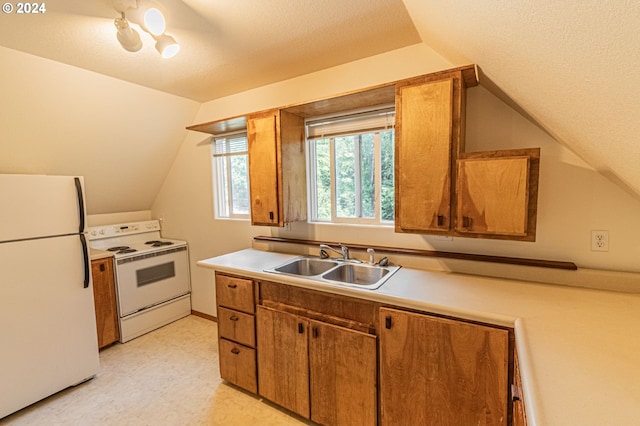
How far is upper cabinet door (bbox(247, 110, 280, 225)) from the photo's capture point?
6.98 feet

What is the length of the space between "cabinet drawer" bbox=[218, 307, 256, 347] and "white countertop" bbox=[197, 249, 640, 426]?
347 mm

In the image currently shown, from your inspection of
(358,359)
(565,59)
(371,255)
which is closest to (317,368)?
(358,359)

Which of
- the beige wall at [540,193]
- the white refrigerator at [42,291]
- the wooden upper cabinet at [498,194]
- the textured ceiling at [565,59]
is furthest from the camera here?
the white refrigerator at [42,291]

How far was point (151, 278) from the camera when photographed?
120 inches

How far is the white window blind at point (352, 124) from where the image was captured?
2053mm

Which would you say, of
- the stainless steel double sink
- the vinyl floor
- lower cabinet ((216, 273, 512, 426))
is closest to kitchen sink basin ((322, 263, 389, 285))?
the stainless steel double sink

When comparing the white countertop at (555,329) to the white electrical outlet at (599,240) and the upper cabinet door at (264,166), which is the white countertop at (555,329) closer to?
the white electrical outlet at (599,240)

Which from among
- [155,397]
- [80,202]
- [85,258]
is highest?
[80,202]

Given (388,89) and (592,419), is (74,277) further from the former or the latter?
(592,419)

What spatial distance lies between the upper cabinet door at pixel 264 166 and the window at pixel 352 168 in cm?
40

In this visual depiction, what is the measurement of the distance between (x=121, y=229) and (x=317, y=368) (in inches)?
115

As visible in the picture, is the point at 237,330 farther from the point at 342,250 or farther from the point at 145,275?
the point at 145,275

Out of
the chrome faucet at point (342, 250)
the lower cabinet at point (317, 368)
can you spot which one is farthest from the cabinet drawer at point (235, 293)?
the chrome faucet at point (342, 250)

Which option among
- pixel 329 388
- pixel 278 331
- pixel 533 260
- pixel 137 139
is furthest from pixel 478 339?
pixel 137 139
